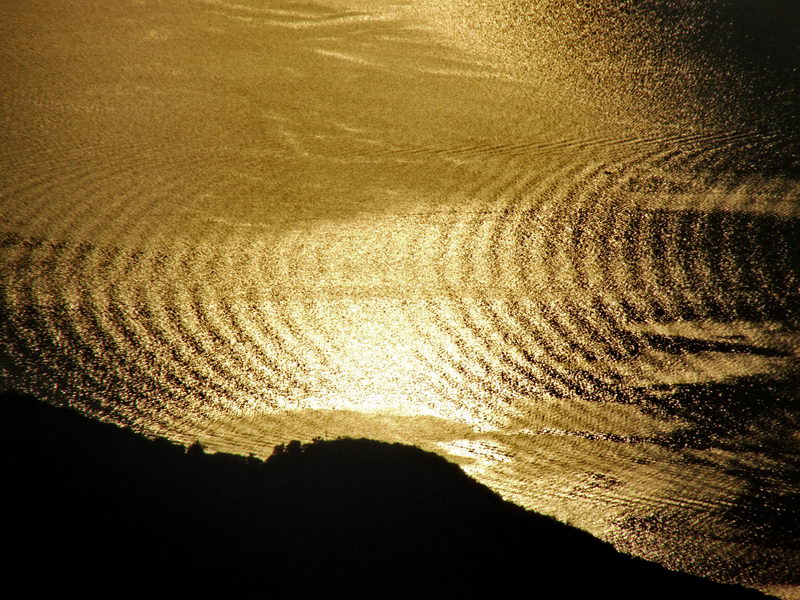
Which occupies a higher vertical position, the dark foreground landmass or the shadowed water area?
the shadowed water area

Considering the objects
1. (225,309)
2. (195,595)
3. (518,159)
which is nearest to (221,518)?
(195,595)

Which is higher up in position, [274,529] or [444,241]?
[444,241]

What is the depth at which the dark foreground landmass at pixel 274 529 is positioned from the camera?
0.26 m

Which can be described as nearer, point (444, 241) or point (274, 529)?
point (274, 529)

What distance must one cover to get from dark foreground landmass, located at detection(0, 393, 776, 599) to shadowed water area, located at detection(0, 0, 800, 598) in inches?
0.8

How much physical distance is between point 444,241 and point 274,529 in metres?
0.28

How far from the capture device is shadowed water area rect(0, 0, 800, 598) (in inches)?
14.9

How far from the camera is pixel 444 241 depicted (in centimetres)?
51

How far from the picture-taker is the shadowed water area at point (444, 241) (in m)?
0.38

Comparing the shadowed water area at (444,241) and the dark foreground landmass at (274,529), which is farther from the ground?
the shadowed water area at (444,241)

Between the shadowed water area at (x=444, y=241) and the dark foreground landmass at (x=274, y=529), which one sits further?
the shadowed water area at (x=444, y=241)

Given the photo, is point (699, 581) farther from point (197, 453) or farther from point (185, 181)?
point (185, 181)

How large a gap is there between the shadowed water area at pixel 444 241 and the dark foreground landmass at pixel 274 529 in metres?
0.02

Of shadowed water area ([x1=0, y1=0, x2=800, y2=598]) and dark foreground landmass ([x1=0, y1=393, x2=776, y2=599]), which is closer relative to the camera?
dark foreground landmass ([x1=0, y1=393, x2=776, y2=599])
